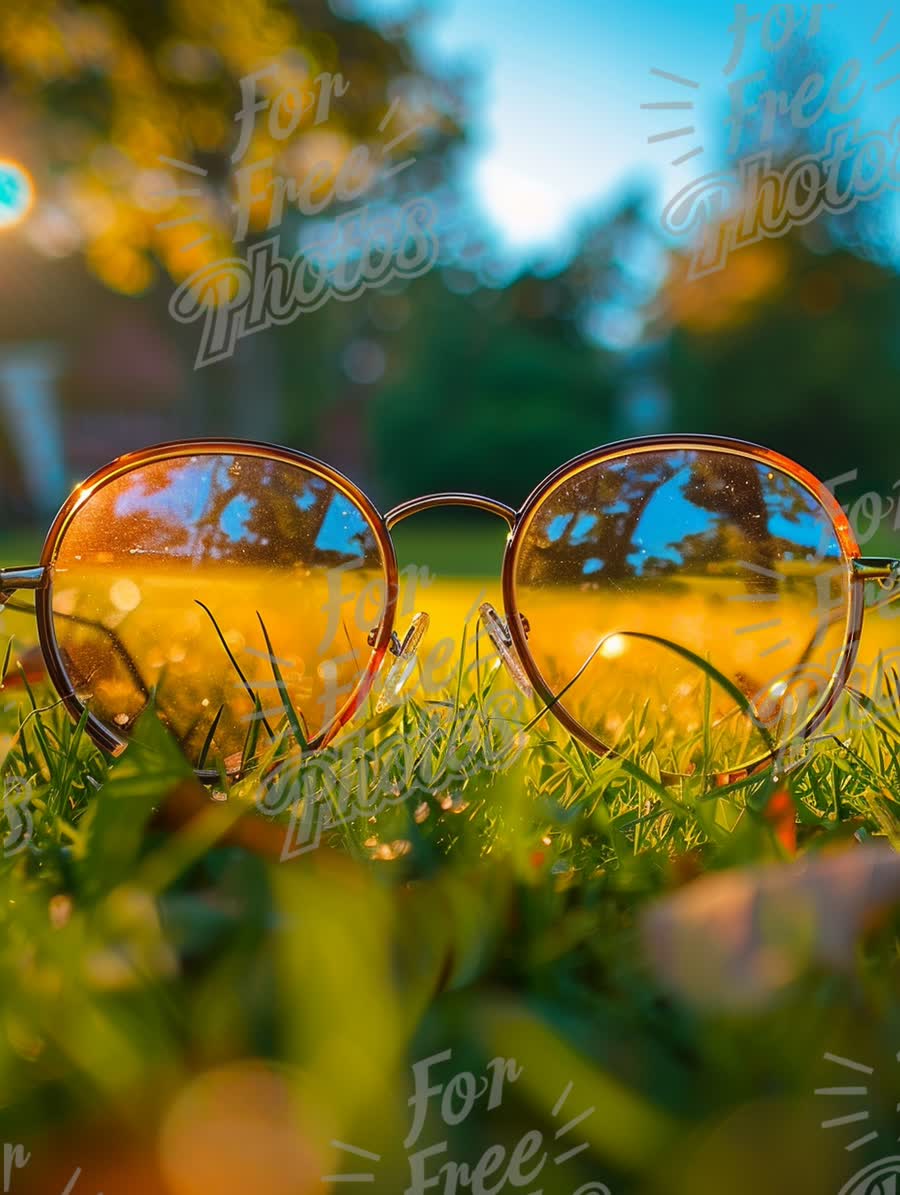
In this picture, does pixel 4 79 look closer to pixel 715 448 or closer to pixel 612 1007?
pixel 715 448

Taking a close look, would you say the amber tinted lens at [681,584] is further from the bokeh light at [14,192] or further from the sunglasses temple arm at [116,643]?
the bokeh light at [14,192]

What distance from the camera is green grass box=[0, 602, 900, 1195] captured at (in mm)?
423

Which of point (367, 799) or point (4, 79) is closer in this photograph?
point (367, 799)

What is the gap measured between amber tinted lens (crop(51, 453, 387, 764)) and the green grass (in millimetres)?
396

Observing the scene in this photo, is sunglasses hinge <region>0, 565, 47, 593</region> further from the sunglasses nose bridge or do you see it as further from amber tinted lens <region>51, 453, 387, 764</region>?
the sunglasses nose bridge

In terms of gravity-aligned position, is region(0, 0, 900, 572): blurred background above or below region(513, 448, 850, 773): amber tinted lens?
above

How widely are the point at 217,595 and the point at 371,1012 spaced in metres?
0.87

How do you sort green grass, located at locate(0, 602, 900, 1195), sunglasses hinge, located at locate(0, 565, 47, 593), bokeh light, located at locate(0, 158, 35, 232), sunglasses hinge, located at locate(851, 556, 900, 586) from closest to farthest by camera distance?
green grass, located at locate(0, 602, 900, 1195)
sunglasses hinge, located at locate(0, 565, 47, 593)
sunglasses hinge, located at locate(851, 556, 900, 586)
bokeh light, located at locate(0, 158, 35, 232)

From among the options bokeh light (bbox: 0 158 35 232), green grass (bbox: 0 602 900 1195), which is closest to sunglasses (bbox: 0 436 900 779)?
green grass (bbox: 0 602 900 1195)

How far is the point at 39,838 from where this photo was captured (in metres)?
0.80

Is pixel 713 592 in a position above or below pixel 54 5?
below

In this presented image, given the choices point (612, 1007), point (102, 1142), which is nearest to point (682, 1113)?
point (612, 1007)

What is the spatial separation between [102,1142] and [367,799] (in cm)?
47

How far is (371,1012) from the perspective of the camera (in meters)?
0.46
